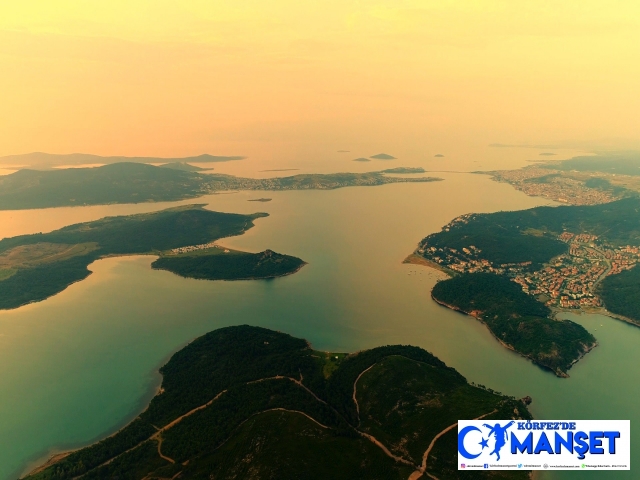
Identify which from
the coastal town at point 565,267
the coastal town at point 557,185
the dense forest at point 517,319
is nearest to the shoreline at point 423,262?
the coastal town at point 565,267

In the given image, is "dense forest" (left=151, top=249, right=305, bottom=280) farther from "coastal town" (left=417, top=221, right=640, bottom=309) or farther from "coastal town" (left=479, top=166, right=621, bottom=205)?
"coastal town" (left=479, top=166, right=621, bottom=205)

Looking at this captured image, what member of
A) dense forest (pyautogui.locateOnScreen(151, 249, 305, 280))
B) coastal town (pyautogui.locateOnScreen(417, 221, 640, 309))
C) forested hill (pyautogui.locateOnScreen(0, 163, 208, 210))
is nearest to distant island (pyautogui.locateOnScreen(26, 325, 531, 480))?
dense forest (pyautogui.locateOnScreen(151, 249, 305, 280))

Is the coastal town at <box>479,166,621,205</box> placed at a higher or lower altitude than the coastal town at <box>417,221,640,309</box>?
higher

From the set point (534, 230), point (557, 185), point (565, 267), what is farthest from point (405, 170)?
point (565, 267)

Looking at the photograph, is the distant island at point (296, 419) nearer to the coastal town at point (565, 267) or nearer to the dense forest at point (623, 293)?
the dense forest at point (623, 293)

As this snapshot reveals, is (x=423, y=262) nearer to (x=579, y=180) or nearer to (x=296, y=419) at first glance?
(x=296, y=419)
